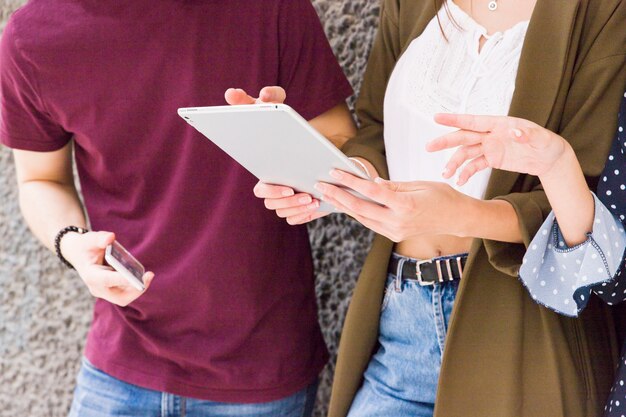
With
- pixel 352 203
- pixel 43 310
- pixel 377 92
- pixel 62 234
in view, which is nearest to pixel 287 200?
pixel 352 203

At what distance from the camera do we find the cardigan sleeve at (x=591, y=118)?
1179 millimetres

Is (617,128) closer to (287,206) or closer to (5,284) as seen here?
(287,206)

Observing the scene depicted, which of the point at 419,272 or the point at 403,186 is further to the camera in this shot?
the point at 419,272

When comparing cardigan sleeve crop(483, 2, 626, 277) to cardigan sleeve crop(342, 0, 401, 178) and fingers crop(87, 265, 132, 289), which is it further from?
fingers crop(87, 265, 132, 289)

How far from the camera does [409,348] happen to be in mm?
1332

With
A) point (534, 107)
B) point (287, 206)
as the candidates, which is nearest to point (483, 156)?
point (534, 107)

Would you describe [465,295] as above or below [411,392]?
above

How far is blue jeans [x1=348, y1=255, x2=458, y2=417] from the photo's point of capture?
130 centimetres

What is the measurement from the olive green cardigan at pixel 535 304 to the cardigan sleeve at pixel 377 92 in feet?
0.87

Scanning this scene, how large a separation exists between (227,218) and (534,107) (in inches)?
22.2

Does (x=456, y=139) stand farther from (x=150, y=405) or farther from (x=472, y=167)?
(x=150, y=405)

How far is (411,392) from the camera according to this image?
4.35 feet

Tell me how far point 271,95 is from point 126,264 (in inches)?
14.4

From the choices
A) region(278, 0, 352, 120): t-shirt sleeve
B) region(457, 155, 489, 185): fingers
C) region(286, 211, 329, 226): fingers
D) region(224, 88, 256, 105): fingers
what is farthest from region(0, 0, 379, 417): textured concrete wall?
region(457, 155, 489, 185): fingers
